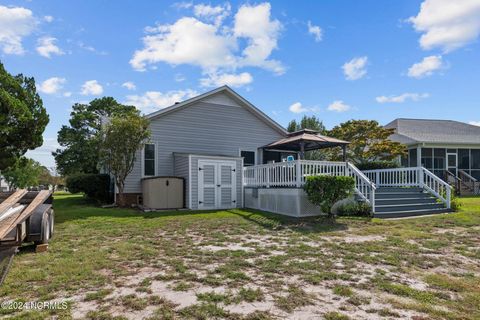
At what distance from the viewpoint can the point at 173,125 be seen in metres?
14.8

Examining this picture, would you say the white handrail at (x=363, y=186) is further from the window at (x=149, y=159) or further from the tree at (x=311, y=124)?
the tree at (x=311, y=124)

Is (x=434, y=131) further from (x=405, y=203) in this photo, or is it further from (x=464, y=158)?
(x=405, y=203)

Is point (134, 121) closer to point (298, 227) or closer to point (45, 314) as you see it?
point (298, 227)

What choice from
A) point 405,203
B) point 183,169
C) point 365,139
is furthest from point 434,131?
point 183,169

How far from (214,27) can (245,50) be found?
9.20 ft

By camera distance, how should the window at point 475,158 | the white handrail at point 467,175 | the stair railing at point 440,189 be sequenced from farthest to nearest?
the window at point 475,158
the white handrail at point 467,175
the stair railing at point 440,189

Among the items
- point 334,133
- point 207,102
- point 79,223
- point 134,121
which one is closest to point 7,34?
point 134,121

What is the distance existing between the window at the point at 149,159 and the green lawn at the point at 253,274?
650 centimetres

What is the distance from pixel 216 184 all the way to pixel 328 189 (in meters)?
5.06

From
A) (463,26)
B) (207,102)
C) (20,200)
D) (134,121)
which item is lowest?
(20,200)

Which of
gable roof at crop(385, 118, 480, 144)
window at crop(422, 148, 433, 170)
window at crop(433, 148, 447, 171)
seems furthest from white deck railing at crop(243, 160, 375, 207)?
window at crop(433, 148, 447, 171)

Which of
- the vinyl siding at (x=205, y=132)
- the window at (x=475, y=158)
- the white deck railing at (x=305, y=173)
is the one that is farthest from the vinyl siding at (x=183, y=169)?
the window at (x=475, y=158)

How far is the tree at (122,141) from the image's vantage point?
40.7 feet

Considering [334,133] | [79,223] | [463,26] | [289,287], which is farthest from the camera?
[334,133]
